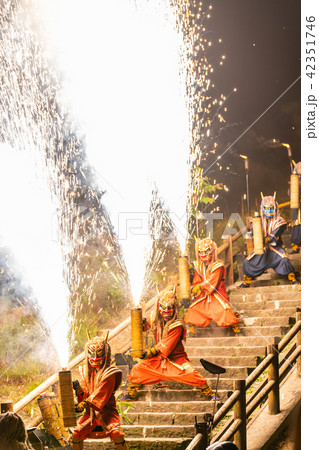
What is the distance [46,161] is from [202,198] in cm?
180

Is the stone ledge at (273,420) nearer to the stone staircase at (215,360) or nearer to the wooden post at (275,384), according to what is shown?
the wooden post at (275,384)

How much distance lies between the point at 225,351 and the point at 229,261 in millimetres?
1568

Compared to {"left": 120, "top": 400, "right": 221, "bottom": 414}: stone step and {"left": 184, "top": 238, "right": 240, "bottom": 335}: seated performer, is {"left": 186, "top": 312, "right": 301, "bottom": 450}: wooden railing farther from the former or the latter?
{"left": 184, "top": 238, "right": 240, "bottom": 335}: seated performer

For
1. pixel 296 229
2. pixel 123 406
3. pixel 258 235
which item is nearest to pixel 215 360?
pixel 123 406

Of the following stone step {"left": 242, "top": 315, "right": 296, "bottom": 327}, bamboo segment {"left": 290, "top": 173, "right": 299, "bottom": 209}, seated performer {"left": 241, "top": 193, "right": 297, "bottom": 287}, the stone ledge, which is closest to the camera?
the stone ledge

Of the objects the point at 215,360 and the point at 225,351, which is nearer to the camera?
the point at 215,360

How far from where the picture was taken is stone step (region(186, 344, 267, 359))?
6078 mm

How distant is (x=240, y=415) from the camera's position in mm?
4914

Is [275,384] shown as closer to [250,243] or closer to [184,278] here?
[184,278]

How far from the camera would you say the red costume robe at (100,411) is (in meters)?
4.84

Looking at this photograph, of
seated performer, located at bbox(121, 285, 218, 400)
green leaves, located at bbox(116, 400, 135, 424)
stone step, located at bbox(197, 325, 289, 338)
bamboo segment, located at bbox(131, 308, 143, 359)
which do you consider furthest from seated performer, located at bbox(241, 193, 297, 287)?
green leaves, located at bbox(116, 400, 135, 424)

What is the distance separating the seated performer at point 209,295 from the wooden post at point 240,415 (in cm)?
146

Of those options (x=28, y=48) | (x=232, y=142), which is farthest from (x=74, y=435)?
(x=232, y=142)

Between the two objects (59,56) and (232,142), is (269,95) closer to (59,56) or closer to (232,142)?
(232,142)
